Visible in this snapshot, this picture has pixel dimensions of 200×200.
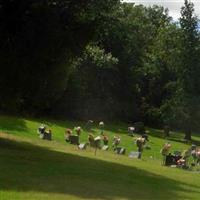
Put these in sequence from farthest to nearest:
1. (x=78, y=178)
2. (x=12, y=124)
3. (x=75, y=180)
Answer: (x=12, y=124), (x=78, y=178), (x=75, y=180)

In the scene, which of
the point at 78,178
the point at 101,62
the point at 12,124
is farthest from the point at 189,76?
the point at 78,178

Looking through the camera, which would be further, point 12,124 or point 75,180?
point 12,124

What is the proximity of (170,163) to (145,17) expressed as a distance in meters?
67.8

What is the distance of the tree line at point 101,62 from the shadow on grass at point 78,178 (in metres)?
3.78

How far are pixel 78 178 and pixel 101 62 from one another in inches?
2150

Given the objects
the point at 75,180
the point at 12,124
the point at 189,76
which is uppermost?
the point at 189,76

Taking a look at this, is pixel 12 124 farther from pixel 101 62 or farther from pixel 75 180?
pixel 75 180

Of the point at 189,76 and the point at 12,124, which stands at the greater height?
the point at 189,76

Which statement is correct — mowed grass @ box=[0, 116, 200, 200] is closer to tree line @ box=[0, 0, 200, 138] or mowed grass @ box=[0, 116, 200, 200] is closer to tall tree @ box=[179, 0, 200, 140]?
tree line @ box=[0, 0, 200, 138]

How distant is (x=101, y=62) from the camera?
73875 mm

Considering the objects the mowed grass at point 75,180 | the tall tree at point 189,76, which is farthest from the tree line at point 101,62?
the mowed grass at point 75,180

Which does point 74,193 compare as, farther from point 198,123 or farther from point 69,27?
point 198,123

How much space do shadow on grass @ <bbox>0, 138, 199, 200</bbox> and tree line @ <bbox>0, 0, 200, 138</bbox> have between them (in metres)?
3.78

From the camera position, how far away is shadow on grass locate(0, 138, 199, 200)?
1678 cm
